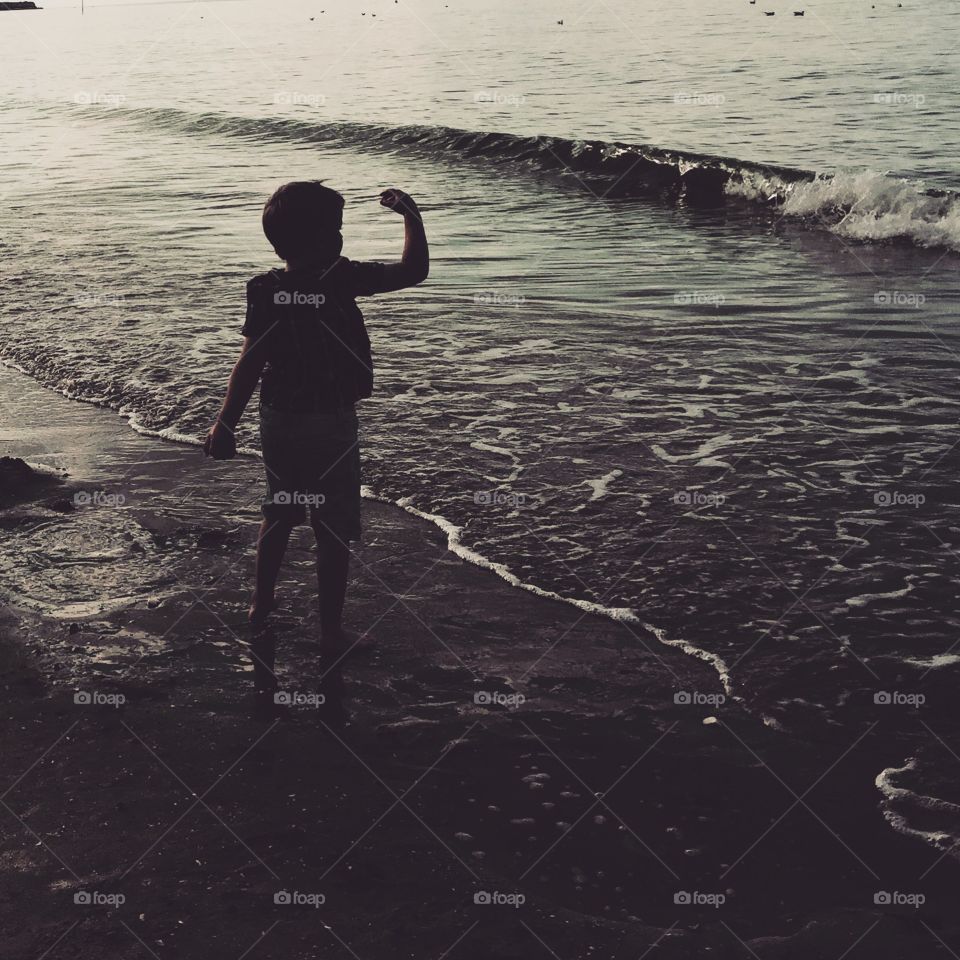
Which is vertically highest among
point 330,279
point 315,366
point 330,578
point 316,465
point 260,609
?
point 330,279

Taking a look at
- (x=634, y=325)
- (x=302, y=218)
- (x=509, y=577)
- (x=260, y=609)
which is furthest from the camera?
(x=634, y=325)

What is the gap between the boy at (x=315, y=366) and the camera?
156 inches

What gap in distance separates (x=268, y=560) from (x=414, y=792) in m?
1.30

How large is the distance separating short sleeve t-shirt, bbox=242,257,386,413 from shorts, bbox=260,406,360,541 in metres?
0.06

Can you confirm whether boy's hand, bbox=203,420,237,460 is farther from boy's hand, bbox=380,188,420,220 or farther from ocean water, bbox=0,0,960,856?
ocean water, bbox=0,0,960,856

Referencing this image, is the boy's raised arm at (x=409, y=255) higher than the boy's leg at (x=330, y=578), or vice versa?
the boy's raised arm at (x=409, y=255)

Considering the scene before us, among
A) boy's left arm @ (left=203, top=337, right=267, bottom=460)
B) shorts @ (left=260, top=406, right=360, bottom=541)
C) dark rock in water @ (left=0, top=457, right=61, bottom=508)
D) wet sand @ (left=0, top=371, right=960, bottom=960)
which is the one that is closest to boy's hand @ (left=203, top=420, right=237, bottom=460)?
boy's left arm @ (left=203, top=337, right=267, bottom=460)

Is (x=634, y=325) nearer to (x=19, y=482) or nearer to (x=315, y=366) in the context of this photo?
(x=19, y=482)

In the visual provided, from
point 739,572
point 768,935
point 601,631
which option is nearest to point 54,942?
point 768,935

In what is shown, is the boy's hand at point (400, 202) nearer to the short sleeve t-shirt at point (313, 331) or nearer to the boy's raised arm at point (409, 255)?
the boy's raised arm at point (409, 255)

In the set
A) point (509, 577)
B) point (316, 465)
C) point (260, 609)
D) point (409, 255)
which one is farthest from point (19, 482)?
point (409, 255)

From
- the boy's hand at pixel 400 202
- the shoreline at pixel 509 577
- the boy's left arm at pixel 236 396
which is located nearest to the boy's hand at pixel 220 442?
the boy's left arm at pixel 236 396

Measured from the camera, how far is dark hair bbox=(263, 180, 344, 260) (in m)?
3.88

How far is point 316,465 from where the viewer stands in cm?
414
